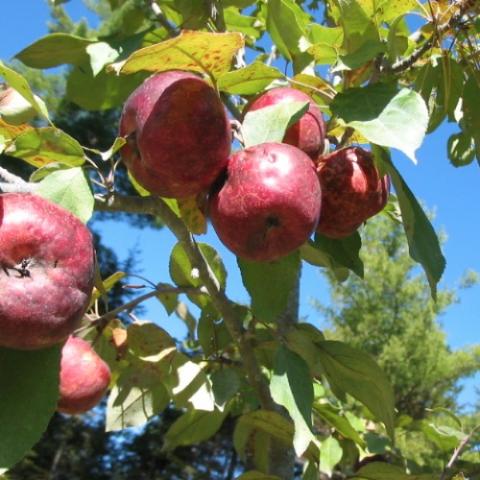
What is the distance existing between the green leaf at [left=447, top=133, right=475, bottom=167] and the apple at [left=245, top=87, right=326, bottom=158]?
0.74 metres

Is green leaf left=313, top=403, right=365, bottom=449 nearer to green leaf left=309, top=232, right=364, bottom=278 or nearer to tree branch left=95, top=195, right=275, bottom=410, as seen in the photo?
tree branch left=95, top=195, right=275, bottom=410

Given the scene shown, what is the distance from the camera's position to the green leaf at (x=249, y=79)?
3.11ft

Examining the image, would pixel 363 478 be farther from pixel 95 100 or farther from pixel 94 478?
pixel 94 478

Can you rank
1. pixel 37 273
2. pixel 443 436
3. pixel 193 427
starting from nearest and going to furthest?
pixel 37 273
pixel 193 427
pixel 443 436

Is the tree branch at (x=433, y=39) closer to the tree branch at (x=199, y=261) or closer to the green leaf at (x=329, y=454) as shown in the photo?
the tree branch at (x=199, y=261)

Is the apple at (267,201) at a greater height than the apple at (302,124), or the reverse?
the apple at (302,124)

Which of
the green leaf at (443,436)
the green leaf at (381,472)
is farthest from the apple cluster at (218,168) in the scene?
the green leaf at (443,436)

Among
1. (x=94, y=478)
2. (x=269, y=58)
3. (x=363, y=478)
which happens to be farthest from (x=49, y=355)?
(x=94, y=478)

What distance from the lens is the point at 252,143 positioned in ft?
3.02

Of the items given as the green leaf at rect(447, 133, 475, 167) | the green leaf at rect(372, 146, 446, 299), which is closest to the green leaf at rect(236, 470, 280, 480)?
the green leaf at rect(372, 146, 446, 299)

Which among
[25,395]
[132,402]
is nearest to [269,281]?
[25,395]

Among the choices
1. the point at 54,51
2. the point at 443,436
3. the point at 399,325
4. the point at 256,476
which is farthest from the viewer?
the point at 399,325

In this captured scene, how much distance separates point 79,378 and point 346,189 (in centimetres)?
61

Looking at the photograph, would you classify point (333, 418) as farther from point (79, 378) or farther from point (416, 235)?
point (416, 235)
